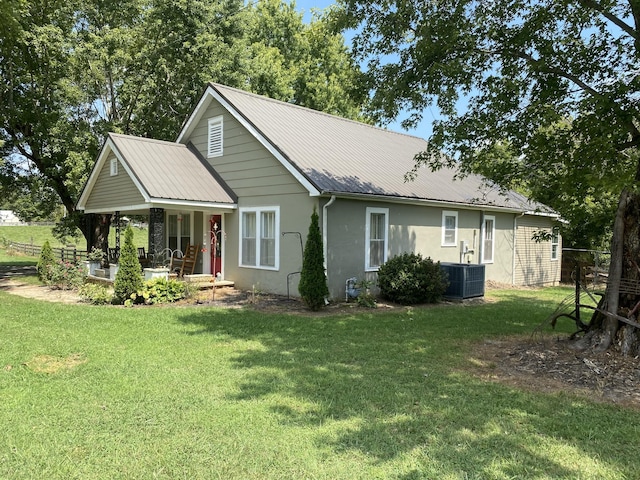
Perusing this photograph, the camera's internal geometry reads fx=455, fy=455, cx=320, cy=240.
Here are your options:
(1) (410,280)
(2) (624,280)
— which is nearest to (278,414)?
(2) (624,280)

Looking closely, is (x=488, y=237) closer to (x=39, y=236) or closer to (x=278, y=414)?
(x=278, y=414)

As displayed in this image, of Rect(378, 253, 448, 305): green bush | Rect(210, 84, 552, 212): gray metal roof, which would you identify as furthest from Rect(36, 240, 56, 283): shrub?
Rect(378, 253, 448, 305): green bush

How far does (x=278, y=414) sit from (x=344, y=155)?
33.8 feet

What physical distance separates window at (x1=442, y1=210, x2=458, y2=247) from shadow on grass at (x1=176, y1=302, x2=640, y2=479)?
730 centimetres

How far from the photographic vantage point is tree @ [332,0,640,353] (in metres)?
6.15

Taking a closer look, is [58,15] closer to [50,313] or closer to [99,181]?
[99,181]

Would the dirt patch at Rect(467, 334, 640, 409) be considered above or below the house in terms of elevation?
below

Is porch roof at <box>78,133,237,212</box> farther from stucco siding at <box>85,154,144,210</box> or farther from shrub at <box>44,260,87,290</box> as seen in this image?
shrub at <box>44,260,87,290</box>

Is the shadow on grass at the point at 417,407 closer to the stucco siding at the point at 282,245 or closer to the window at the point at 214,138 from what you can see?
the stucco siding at the point at 282,245

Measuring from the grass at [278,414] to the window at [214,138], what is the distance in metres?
7.67

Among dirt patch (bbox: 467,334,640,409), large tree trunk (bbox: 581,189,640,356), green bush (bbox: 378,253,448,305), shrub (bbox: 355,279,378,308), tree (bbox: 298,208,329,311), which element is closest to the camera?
dirt patch (bbox: 467,334,640,409)

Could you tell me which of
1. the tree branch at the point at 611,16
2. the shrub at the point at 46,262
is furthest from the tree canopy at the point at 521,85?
the shrub at the point at 46,262

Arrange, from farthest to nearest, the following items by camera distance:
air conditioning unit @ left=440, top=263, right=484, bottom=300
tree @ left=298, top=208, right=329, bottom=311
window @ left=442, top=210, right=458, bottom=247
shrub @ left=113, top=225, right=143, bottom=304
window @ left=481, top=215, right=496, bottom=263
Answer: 1. window @ left=481, top=215, right=496, bottom=263
2. window @ left=442, top=210, right=458, bottom=247
3. air conditioning unit @ left=440, top=263, right=484, bottom=300
4. shrub @ left=113, top=225, right=143, bottom=304
5. tree @ left=298, top=208, right=329, bottom=311

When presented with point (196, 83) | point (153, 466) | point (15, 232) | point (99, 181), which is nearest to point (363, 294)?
point (153, 466)
